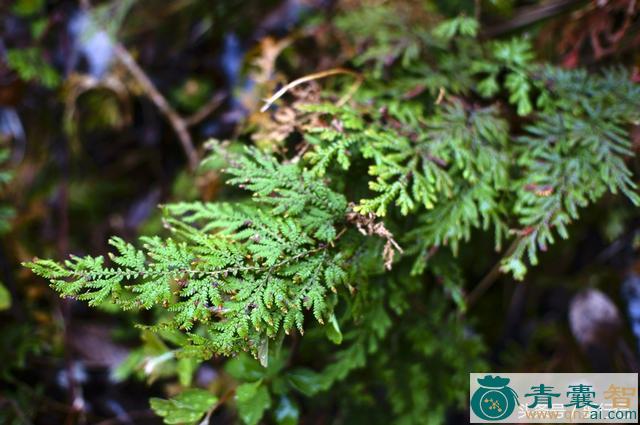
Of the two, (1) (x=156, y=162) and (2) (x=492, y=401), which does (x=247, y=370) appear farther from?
(1) (x=156, y=162)

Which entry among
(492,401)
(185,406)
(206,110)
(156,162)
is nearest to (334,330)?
(185,406)

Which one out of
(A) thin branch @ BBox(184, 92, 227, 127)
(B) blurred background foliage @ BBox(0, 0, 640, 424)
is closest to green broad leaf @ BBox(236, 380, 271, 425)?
(B) blurred background foliage @ BBox(0, 0, 640, 424)

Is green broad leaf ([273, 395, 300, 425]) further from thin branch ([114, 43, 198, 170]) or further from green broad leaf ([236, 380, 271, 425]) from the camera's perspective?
thin branch ([114, 43, 198, 170])

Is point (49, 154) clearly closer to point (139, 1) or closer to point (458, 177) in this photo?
point (139, 1)

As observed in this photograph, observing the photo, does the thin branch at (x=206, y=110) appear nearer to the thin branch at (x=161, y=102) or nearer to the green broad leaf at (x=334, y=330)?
the thin branch at (x=161, y=102)

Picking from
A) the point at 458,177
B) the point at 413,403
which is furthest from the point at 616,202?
the point at 413,403
